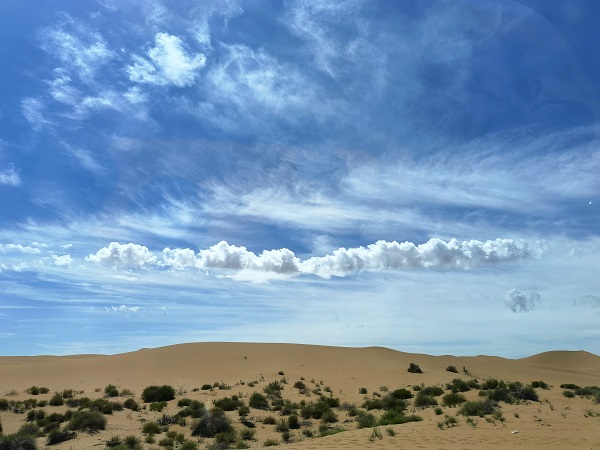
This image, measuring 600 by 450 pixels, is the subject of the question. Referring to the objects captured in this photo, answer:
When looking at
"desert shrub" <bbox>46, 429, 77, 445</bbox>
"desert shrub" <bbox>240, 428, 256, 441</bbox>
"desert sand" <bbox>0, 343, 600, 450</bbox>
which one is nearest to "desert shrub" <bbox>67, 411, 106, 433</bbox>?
"desert sand" <bbox>0, 343, 600, 450</bbox>

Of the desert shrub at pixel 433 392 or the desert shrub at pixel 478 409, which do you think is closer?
the desert shrub at pixel 478 409

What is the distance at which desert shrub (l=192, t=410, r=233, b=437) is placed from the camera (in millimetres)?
20609

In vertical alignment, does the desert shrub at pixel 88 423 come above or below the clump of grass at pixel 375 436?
below

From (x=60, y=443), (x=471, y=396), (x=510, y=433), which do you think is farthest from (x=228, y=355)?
(x=510, y=433)

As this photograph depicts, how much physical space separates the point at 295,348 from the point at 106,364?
84.1 feet

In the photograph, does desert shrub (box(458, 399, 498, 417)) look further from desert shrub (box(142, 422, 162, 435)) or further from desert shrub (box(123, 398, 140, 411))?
desert shrub (box(123, 398, 140, 411))

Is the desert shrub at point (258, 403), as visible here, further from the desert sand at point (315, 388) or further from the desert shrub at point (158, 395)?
the desert shrub at point (158, 395)

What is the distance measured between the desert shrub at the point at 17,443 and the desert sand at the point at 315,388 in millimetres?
1216

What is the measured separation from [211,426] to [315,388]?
701 inches

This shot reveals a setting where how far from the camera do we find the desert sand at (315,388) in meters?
16.7

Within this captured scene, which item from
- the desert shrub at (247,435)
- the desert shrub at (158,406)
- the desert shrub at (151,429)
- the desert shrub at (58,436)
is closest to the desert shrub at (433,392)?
the desert shrub at (247,435)

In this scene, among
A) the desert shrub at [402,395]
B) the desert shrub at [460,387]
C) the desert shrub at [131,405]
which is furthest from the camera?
the desert shrub at [460,387]

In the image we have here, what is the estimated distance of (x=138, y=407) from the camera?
2841 centimetres

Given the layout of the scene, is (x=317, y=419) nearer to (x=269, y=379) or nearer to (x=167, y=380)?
(x=269, y=379)
